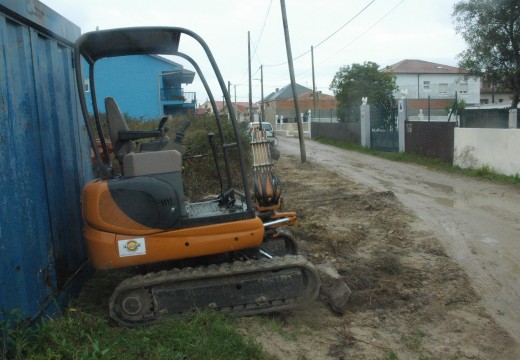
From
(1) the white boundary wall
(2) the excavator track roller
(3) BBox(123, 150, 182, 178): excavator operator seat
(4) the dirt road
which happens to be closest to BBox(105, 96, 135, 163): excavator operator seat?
(3) BBox(123, 150, 182, 178): excavator operator seat

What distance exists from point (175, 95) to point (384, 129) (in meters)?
19.2

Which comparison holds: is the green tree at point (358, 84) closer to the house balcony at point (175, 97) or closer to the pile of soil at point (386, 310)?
the house balcony at point (175, 97)

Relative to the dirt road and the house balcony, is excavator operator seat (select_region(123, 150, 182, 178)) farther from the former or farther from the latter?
the house balcony

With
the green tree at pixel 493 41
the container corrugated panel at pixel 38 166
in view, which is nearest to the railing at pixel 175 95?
the green tree at pixel 493 41

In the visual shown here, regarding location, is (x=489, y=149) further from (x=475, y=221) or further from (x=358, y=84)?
(x=358, y=84)

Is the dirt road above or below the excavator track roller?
below

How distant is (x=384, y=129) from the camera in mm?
23609

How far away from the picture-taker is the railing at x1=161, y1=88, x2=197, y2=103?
37.9 m

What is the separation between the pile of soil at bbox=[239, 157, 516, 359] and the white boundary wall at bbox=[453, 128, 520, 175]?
6.03 m

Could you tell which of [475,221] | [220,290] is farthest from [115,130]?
[475,221]

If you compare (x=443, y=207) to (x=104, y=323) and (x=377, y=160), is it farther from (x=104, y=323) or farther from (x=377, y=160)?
(x=377, y=160)

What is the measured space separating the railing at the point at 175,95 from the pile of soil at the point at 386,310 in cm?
3053

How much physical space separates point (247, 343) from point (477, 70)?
18.0 m

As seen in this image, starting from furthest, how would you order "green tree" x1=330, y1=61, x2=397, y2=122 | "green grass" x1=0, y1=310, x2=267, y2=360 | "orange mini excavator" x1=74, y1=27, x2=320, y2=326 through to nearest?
"green tree" x1=330, y1=61, x2=397, y2=122 → "orange mini excavator" x1=74, y1=27, x2=320, y2=326 → "green grass" x1=0, y1=310, x2=267, y2=360
